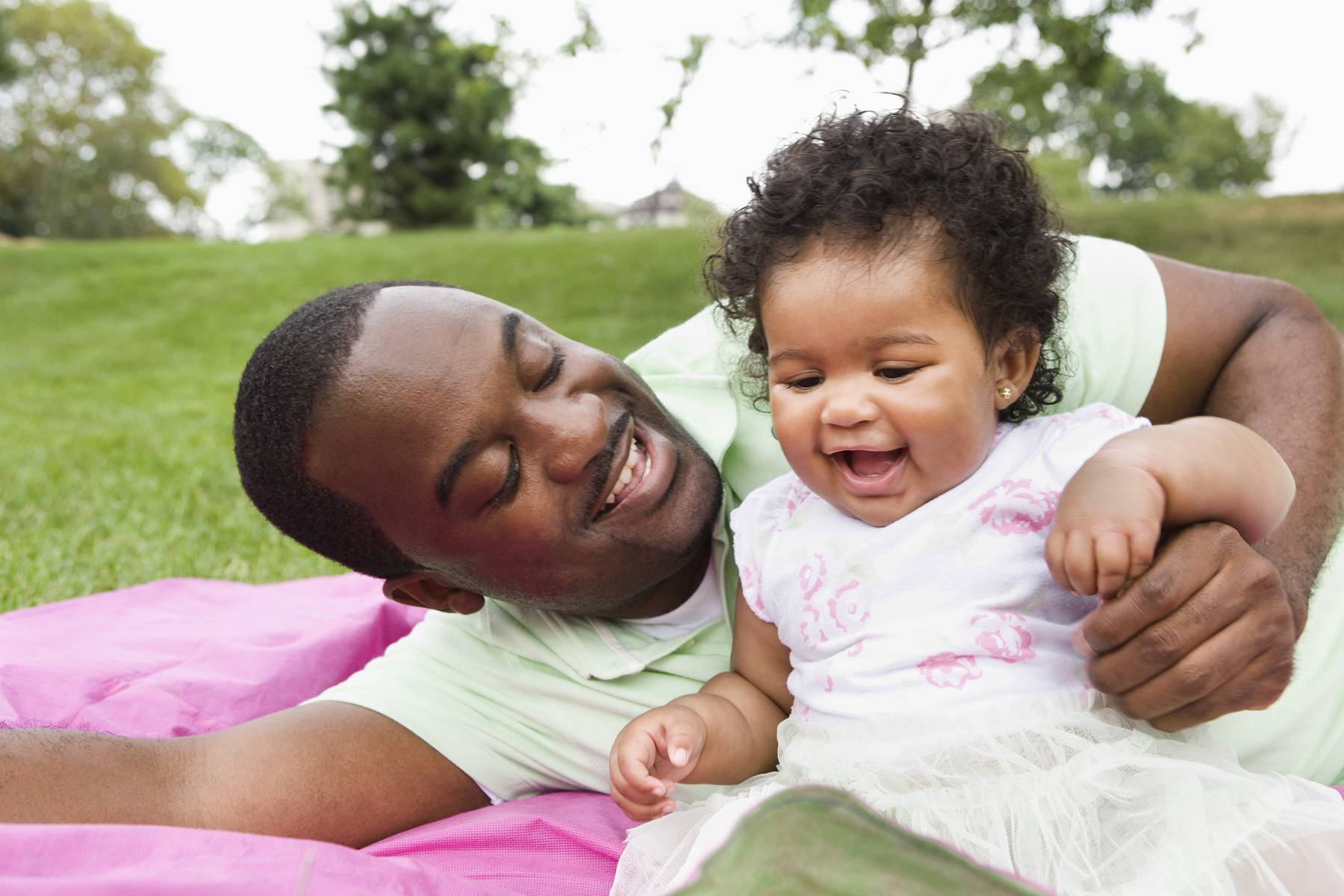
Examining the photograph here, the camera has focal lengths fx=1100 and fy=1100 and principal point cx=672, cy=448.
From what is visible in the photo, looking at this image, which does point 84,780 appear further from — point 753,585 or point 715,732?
point 753,585

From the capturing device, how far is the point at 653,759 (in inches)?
67.7

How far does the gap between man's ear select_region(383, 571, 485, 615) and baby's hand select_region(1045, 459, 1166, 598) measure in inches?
47.4

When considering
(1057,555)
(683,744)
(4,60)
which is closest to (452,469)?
(683,744)

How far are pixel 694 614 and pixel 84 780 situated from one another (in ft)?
3.73

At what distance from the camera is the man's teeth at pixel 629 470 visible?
2100mm

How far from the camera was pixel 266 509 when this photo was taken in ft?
7.28

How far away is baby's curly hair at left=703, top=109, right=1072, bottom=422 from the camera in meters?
1.79

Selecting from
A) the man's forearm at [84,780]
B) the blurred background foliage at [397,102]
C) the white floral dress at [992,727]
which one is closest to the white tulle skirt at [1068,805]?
the white floral dress at [992,727]

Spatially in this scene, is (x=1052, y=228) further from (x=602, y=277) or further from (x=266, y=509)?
(x=602, y=277)

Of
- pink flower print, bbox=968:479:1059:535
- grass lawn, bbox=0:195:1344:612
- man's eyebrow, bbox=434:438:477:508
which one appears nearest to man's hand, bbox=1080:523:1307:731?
pink flower print, bbox=968:479:1059:535

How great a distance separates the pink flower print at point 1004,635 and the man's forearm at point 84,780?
4.40 feet

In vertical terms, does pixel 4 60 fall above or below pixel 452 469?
above

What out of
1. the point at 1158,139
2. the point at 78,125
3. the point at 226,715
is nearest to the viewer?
the point at 226,715

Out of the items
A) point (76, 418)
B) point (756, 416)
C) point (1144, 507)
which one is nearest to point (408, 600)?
point (756, 416)
